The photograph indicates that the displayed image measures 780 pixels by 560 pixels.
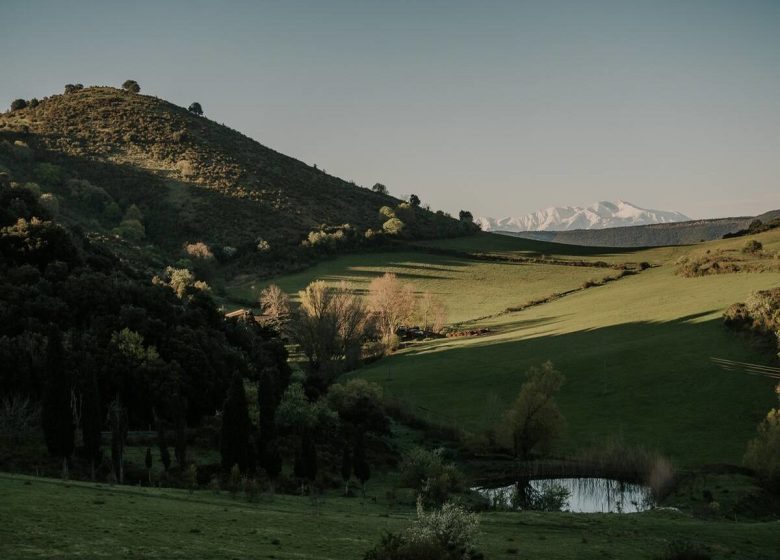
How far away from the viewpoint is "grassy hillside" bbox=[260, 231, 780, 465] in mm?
65875

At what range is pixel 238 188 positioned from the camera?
197500mm

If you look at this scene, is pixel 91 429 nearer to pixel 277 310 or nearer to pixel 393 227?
pixel 277 310

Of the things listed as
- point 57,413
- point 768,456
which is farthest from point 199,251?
point 768,456

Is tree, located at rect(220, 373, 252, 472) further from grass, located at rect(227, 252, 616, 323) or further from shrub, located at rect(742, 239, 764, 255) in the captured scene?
shrub, located at rect(742, 239, 764, 255)

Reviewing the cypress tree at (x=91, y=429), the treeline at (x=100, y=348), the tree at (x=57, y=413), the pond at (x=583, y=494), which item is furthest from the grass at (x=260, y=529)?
the treeline at (x=100, y=348)

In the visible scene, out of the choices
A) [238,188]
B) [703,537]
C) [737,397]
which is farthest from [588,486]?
[238,188]

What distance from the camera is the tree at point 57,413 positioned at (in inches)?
1748

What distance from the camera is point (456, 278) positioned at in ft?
514

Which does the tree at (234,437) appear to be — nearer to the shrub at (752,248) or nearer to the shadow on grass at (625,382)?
the shadow on grass at (625,382)

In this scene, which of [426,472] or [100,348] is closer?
[426,472]

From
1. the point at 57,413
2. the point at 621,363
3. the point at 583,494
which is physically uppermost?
the point at 57,413

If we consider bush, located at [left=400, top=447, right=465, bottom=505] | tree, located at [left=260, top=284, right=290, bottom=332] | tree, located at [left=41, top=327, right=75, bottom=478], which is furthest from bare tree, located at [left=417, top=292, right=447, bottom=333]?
tree, located at [left=41, top=327, right=75, bottom=478]

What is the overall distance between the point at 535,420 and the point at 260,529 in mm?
38310

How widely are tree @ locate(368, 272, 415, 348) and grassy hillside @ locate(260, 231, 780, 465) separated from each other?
1097 cm
